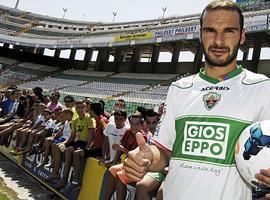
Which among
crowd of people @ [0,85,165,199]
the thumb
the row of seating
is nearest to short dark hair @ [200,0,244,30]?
the thumb

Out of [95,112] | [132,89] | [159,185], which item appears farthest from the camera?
[132,89]

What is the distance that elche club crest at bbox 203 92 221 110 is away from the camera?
2094 mm

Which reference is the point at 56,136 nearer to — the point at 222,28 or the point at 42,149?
the point at 42,149

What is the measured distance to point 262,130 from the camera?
184cm

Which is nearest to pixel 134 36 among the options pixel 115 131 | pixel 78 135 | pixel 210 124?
pixel 78 135

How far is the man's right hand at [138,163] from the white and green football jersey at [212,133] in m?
0.22

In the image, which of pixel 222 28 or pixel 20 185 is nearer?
pixel 222 28

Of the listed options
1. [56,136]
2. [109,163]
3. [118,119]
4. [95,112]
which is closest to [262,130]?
[109,163]

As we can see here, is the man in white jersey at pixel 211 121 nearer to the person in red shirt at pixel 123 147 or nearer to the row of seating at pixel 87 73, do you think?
the person in red shirt at pixel 123 147

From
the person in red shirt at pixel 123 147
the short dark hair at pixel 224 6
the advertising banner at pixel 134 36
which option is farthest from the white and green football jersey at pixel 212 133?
the advertising banner at pixel 134 36

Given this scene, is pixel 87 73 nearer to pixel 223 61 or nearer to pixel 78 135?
pixel 78 135

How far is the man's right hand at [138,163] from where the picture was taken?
198cm

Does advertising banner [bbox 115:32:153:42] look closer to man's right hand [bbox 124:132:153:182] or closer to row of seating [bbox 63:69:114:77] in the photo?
row of seating [bbox 63:69:114:77]

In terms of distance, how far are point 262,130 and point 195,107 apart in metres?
0.43
